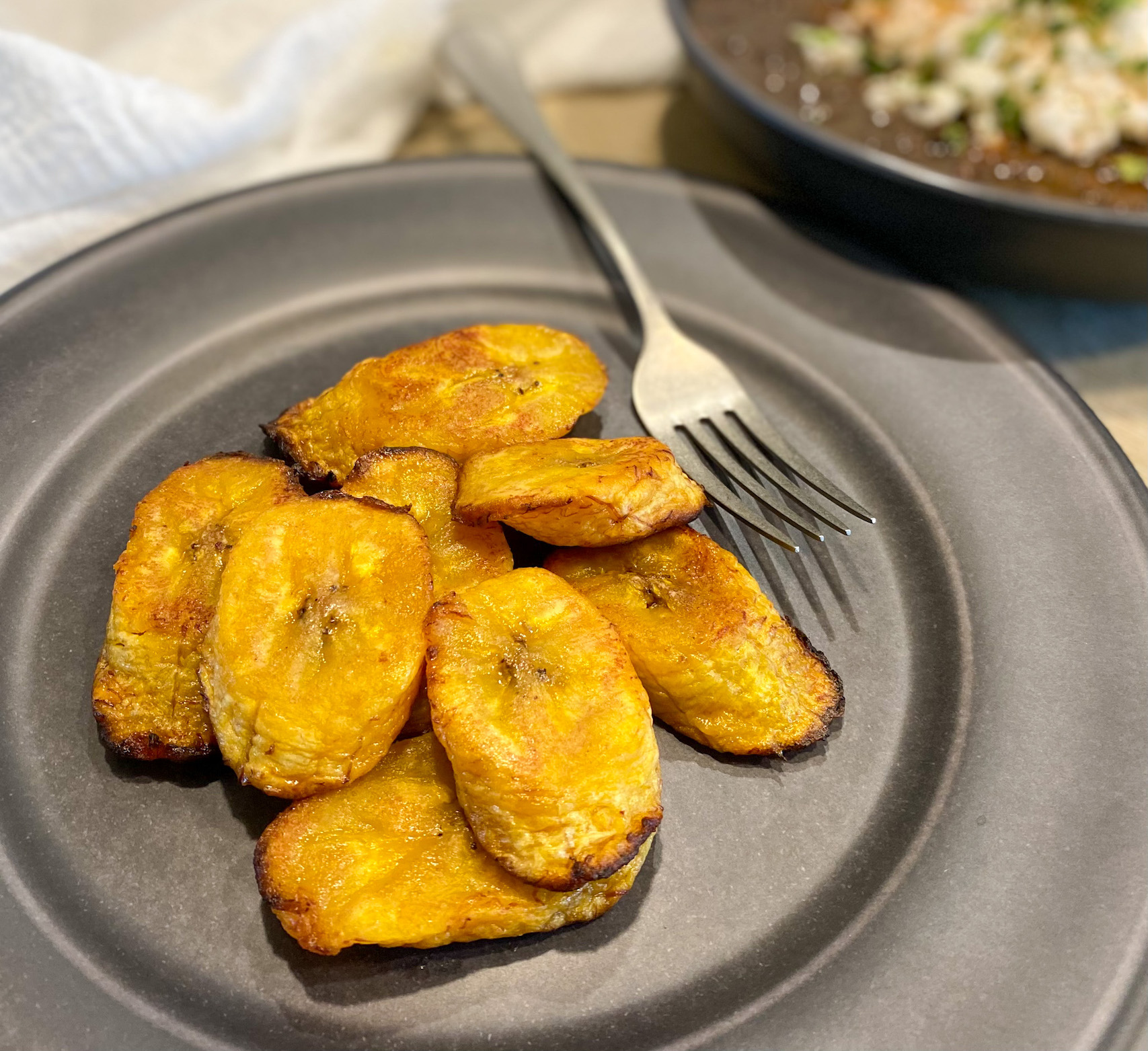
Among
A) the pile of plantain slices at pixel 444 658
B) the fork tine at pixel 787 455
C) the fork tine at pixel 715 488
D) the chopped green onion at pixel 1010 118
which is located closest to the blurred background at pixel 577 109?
the chopped green onion at pixel 1010 118

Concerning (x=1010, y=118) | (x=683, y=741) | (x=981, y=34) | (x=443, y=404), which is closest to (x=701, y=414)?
(x=443, y=404)

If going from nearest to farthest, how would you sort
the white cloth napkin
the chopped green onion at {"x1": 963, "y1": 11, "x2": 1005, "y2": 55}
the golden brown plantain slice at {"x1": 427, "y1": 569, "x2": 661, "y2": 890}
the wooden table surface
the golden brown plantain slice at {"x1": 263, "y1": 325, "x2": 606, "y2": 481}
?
1. the golden brown plantain slice at {"x1": 427, "y1": 569, "x2": 661, "y2": 890}
2. the golden brown plantain slice at {"x1": 263, "y1": 325, "x2": 606, "y2": 481}
3. the white cloth napkin
4. the wooden table surface
5. the chopped green onion at {"x1": 963, "y1": 11, "x2": 1005, "y2": 55}

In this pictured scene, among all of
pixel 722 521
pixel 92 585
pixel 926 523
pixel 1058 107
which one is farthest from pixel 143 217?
pixel 1058 107

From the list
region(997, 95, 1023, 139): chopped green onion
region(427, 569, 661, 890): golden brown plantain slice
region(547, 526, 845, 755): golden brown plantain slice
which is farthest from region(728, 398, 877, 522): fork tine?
region(997, 95, 1023, 139): chopped green onion

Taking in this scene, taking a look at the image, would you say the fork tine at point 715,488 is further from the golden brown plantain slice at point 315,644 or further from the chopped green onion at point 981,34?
the chopped green onion at point 981,34

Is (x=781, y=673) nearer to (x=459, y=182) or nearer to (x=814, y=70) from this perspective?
(x=459, y=182)

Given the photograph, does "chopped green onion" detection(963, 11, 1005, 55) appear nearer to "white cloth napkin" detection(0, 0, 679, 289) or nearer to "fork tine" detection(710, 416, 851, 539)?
"white cloth napkin" detection(0, 0, 679, 289)
